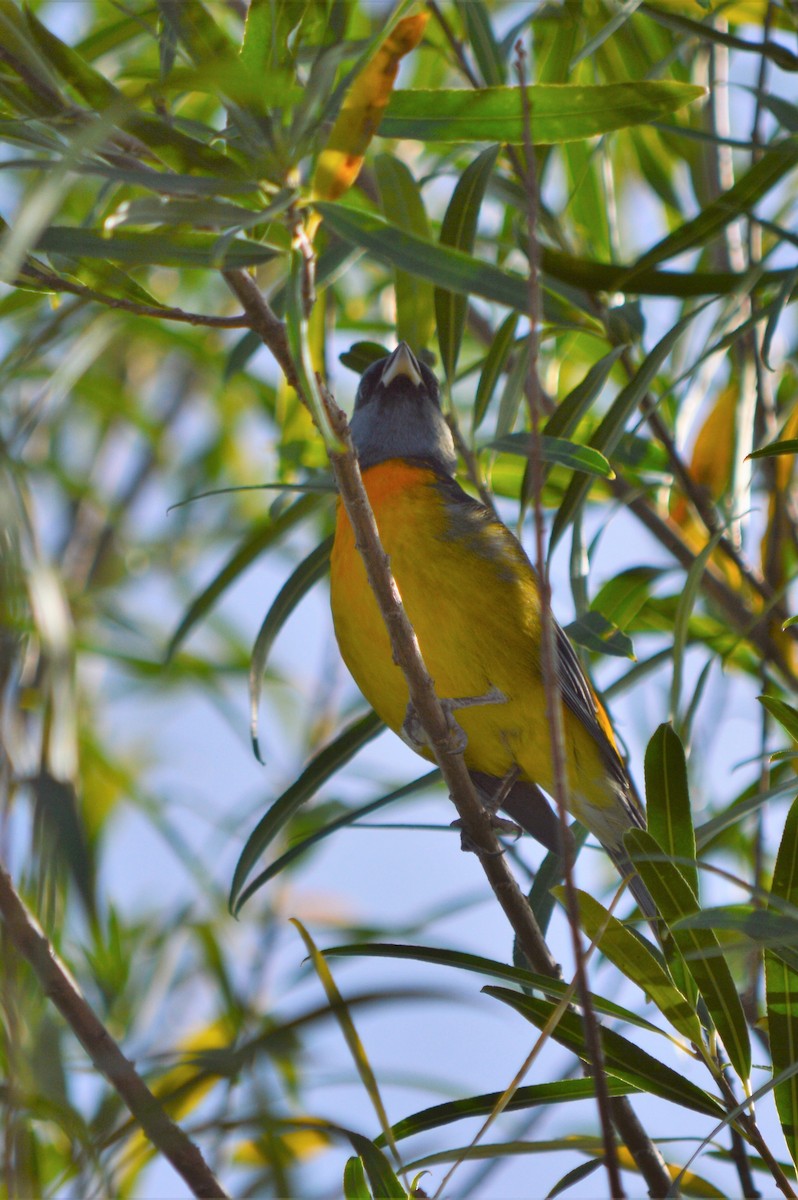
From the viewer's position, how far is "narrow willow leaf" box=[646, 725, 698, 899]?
1914 mm

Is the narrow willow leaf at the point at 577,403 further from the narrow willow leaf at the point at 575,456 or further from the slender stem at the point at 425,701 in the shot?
the slender stem at the point at 425,701

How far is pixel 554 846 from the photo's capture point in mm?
3086

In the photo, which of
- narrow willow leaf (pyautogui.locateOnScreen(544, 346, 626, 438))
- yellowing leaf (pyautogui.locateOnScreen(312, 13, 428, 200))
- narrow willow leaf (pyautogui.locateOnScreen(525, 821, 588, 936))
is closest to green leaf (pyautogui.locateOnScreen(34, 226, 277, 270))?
yellowing leaf (pyautogui.locateOnScreen(312, 13, 428, 200))

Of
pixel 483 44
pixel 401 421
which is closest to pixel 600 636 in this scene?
pixel 483 44

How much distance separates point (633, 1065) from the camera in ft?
6.22

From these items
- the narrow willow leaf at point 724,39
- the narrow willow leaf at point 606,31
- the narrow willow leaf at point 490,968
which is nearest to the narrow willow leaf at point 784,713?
the narrow willow leaf at point 490,968

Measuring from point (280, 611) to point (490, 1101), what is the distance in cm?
117

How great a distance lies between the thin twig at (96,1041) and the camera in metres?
1.60

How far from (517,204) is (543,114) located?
87 cm

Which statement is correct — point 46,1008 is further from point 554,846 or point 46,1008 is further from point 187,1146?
point 554,846

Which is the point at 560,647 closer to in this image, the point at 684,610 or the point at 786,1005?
the point at 684,610

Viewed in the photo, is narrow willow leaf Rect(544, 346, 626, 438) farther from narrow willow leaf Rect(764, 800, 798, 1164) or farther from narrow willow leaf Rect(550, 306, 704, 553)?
narrow willow leaf Rect(764, 800, 798, 1164)

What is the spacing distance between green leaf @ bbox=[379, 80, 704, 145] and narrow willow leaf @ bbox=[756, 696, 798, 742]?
3.08 ft

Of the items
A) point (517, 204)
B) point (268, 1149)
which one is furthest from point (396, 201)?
point (268, 1149)
